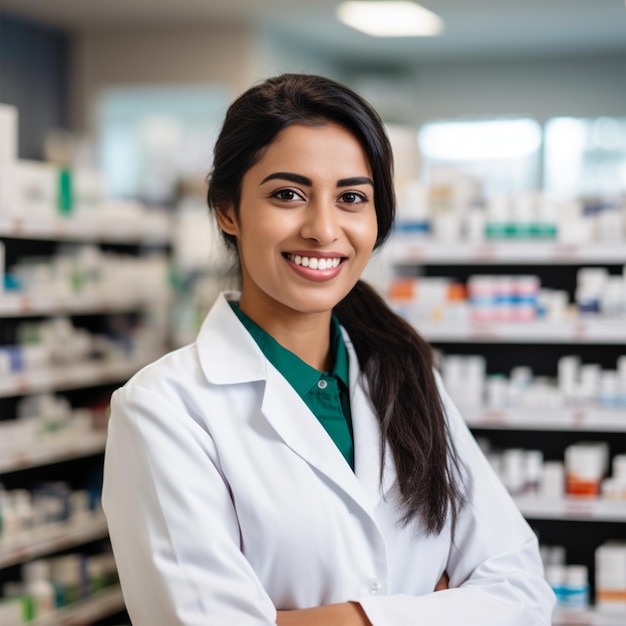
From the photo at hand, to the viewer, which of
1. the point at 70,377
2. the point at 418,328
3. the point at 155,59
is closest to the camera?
the point at 418,328

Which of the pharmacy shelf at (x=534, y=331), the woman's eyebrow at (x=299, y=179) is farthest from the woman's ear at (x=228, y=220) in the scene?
the pharmacy shelf at (x=534, y=331)

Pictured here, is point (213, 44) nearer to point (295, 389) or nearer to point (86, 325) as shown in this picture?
point (86, 325)

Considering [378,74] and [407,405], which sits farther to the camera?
[378,74]

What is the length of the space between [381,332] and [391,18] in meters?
6.13

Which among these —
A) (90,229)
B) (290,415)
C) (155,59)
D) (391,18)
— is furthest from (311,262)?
(155,59)

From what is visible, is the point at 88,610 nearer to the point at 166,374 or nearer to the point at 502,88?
the point at 166,374

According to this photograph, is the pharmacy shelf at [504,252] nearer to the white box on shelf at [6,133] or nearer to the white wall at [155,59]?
the white box on shelf at [6,133]

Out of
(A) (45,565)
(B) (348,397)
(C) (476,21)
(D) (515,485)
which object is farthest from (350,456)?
(C) (476,21)

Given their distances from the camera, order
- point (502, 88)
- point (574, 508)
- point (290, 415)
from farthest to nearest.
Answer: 1. point (502, 88)
2. point (574, 508)
3. point (290, 415)

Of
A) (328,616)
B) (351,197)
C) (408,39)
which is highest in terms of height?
(408,39)

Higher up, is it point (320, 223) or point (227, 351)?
point (320, 223)

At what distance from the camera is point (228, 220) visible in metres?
1.66

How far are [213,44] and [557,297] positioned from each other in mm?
4724

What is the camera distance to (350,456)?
1.64 m
